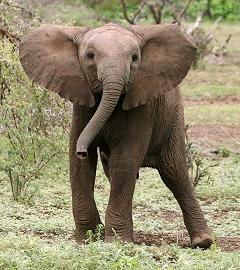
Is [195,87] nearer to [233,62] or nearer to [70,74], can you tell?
[233,62]

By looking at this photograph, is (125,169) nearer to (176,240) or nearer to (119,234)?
(119,234)

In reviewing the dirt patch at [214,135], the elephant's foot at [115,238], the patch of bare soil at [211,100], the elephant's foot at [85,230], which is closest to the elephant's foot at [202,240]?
the elephant's foot at [115,238]

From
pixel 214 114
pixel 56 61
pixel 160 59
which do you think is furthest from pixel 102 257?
pixel 214 114

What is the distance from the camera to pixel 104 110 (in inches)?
261

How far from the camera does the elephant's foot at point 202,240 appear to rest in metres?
7.75

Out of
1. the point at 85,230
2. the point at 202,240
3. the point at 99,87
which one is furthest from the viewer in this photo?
the point at 202,240

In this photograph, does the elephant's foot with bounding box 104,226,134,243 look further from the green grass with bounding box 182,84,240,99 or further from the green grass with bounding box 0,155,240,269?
the green grass with bounding box 182,84,240,99

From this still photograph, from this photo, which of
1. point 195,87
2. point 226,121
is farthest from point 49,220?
point 195,87

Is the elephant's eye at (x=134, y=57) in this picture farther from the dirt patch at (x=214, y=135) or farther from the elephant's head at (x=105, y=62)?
the dirt patch at (x=214, y=135)

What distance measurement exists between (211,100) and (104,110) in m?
11.1

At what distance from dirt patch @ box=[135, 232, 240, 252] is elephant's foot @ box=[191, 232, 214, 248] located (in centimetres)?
8

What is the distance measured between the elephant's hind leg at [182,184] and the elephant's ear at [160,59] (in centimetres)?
70

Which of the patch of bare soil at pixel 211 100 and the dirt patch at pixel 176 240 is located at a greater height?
the patch of bare soil at pixel 211 100

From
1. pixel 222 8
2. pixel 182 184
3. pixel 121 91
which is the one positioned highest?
pixel 222 8
